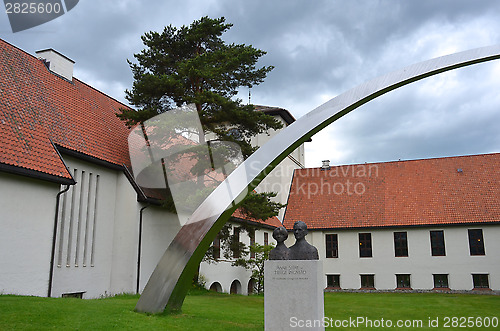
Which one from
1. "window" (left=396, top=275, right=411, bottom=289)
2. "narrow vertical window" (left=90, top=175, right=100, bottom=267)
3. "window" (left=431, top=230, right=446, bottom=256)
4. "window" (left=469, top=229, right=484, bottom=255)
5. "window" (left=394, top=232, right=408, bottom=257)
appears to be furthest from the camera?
"window" (left=394, top=232, right=408, bottom=257)

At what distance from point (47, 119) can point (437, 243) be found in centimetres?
2357

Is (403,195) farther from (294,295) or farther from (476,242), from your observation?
(294,295)

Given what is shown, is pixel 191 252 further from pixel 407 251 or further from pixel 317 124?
pixel 407 251

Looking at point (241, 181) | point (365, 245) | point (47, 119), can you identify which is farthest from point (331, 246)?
point (241, 181)

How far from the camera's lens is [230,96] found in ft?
62.1

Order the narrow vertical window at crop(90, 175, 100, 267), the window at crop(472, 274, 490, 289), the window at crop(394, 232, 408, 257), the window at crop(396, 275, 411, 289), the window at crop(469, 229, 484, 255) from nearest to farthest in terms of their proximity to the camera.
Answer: the narrow vertical window at crop(90, 175, 100, 267) → the window at crop(472, 274, 490, 289) → the window at crop(469, 229, 484, 255) → the window at crop(396, 275, 411, 289) → the window at crop(394, 232, 408, 257)

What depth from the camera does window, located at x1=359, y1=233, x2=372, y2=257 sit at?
29953 mm

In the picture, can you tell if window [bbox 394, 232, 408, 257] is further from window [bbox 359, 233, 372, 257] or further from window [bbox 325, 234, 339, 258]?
window [bbox 325, 234, 339, 258]

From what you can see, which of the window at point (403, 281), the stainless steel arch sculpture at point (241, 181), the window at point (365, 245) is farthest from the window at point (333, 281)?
the stainless steel arch sculpture at point (241, 181)

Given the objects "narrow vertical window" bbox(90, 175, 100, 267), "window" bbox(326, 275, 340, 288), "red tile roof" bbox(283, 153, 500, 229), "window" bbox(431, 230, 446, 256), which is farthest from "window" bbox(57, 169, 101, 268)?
"window" bbox(431, 230, 446, 256)

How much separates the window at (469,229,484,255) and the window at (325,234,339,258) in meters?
8.20

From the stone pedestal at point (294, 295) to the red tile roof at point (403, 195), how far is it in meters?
22.7

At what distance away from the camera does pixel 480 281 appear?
2719 centimetres

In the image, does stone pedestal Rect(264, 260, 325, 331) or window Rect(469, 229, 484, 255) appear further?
window Rect(469, 229, 484, 255)
